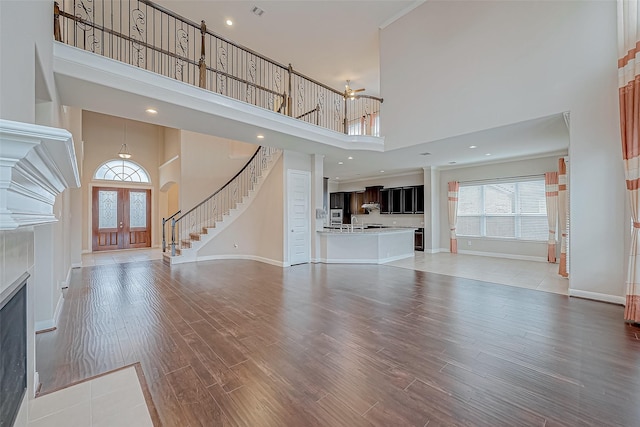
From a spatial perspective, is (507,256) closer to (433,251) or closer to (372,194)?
(433,251)

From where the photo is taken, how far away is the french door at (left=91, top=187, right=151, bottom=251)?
934 centimetres

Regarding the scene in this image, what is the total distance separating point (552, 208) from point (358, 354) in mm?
7220

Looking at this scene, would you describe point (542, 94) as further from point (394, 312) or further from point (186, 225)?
point (186, 225)

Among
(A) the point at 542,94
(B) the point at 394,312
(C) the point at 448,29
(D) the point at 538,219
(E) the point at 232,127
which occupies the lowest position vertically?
(B) the point at 394,312

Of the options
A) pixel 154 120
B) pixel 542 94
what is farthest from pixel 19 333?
pixel 542 94

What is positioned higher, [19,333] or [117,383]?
[19,333]

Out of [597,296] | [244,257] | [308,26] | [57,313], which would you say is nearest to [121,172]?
[244,257]

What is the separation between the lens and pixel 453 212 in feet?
28.8

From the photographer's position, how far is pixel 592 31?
3836 mm

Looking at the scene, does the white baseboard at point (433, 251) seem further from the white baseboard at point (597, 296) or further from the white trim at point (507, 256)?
the white baseboard at point (597, 296)

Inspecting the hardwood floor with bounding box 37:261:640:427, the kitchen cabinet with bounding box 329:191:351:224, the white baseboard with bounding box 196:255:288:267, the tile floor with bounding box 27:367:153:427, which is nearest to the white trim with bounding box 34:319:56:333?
the hardwood floor with bounding box 37:261:640:427

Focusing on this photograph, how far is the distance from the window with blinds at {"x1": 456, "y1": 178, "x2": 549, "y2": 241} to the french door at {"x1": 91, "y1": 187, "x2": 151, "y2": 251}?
1134 cm

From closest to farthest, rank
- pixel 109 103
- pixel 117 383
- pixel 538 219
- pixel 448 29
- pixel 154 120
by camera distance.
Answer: pixel 117 383 → pixel 109 103 → pixel 154 120 → pixel 448 29 → pixel 538 219

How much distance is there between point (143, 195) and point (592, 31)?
12496 millimetres
